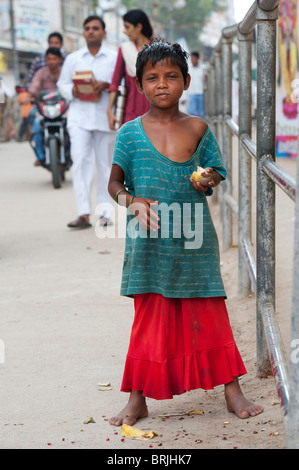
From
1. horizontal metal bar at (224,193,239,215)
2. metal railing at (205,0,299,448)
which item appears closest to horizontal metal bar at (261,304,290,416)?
metal railing at (205,0,299,448)

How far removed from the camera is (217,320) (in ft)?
8.71

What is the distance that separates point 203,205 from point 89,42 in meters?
4.38

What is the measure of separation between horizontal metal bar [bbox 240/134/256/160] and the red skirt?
0.78 m

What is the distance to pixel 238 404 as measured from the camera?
8.63 feet

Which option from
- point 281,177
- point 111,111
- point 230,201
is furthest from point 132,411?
point 111,111

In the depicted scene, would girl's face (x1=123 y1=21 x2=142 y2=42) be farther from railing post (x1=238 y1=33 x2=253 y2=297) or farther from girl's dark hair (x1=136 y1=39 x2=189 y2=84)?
girl's dark hair (x1=136 y1=39 x2=189 y2=84)

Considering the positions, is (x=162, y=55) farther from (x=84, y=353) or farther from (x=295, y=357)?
(x=84, y=353)

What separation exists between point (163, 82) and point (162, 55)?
9 cm

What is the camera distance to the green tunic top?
2570 millimetres

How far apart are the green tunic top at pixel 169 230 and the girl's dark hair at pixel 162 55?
206 millimetres

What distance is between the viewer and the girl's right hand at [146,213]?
8.08 ft
